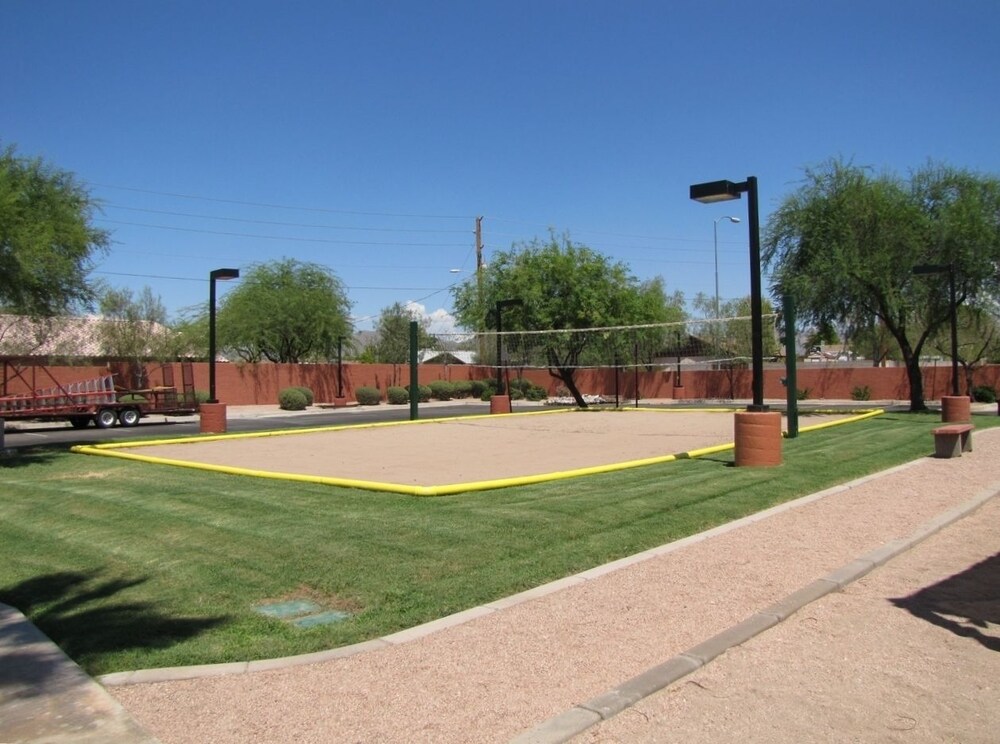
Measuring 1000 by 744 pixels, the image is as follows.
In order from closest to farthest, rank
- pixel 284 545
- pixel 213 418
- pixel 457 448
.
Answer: pixel 284 545 < pixel 457 448 < pixel 213 418

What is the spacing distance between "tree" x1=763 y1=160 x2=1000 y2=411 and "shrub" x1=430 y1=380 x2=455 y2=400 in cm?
2178

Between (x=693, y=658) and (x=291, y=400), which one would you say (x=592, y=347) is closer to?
(x=291, y=400)

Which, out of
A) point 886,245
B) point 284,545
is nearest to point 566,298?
point 886,245

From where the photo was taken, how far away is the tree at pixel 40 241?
1379cm

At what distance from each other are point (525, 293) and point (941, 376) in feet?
66.9

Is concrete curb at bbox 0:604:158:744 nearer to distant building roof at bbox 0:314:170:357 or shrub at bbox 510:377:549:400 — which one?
distant building roof at bbox 0:314:170:357

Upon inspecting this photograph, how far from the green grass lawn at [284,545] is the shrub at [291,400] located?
26.4 meters

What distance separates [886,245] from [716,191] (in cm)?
1582

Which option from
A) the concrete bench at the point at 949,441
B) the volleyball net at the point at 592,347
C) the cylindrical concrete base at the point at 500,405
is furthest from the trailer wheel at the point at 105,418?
the concrete bench at the point at 949,441

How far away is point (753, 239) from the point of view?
13305mm

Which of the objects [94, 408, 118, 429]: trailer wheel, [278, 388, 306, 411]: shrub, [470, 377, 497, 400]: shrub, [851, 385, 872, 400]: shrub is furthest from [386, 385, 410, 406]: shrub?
[851, 385, 872, 400]: shrub

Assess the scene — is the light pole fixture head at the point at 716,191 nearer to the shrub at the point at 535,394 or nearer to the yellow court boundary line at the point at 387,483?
the yellow court boundary line at the point at 387,483

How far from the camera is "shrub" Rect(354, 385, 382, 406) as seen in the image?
140ft

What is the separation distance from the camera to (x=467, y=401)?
46.7m
